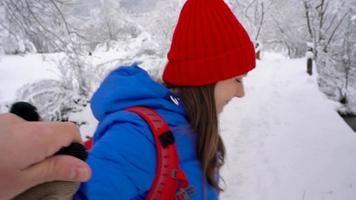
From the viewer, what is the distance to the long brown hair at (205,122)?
120 centimetres

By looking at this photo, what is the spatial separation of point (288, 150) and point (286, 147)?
137 millimetres

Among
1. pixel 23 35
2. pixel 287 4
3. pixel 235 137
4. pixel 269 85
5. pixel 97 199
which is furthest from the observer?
pixel 287 4

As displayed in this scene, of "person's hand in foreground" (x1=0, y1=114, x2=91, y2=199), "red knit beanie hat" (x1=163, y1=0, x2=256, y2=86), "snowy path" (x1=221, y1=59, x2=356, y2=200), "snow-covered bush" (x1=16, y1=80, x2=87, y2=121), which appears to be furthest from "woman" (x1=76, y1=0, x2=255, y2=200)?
"snow-covered bush" (x1=16, y1=80, x2=87, y2=121)

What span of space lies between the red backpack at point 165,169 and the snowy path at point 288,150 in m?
3.49

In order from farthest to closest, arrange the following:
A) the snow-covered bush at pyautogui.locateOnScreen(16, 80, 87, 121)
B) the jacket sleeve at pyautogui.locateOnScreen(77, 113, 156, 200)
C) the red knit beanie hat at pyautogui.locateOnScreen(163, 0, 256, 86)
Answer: the snow-covered bush at pyautogui.locateOnScreen(16, 80, 87, 121) → the red knit beanie hat at pyautogui.locateOnScreen(163, 0, 256, 86) → the jacket sleeve at pyautogui.locateOnScreen(77, 113, 156, 200)

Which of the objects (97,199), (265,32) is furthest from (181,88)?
(265,32)

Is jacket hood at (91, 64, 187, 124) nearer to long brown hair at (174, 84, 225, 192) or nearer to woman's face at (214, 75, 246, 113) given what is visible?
long brown hair at (174, 84, 225, 192)

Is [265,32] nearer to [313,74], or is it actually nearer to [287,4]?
[287,4]

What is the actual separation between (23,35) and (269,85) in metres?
8.45

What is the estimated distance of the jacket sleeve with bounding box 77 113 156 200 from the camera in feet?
2.75

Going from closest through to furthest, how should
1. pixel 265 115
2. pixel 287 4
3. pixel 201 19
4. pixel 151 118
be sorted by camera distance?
pixel 151 118
pixel 201 19
pixel 265 115
pixel 287 4

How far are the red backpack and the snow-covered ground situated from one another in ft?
11.5

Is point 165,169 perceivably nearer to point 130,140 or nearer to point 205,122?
point 130,140

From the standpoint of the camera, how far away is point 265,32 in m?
27.5
